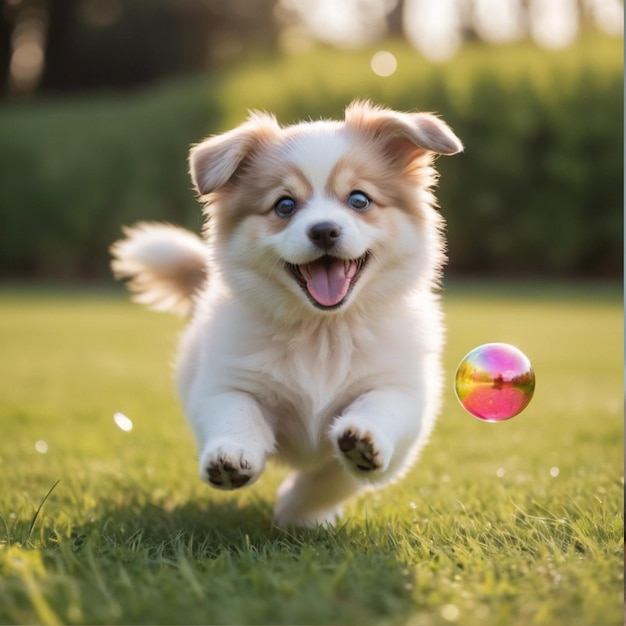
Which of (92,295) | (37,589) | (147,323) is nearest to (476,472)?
(37,589)

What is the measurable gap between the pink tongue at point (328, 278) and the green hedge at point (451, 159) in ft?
36.9

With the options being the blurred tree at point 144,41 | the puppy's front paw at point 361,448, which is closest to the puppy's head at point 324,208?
the puppy's front paw at point 361,448

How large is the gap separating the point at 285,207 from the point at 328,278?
11.5 inches

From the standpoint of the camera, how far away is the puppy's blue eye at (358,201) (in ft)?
9.63

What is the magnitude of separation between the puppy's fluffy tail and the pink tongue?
116 centimetres

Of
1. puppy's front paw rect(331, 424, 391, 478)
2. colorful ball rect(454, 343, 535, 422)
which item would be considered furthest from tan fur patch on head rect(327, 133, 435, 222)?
puppy's front paw rect(331, 424, 391, 478)

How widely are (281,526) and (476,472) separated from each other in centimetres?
116

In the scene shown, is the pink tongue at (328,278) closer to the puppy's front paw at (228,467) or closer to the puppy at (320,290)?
the puppy at (320,290)

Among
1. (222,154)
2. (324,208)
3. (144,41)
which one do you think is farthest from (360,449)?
(144,41)

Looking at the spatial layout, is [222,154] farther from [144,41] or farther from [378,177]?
[144,41]

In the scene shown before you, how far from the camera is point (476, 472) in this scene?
3963 mm

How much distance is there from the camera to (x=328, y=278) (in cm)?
284

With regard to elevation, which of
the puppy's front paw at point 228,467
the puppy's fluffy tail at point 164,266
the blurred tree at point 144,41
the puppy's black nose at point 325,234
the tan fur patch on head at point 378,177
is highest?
the blurred tree at point 144,41

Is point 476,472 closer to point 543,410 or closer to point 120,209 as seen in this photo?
point 543,410
